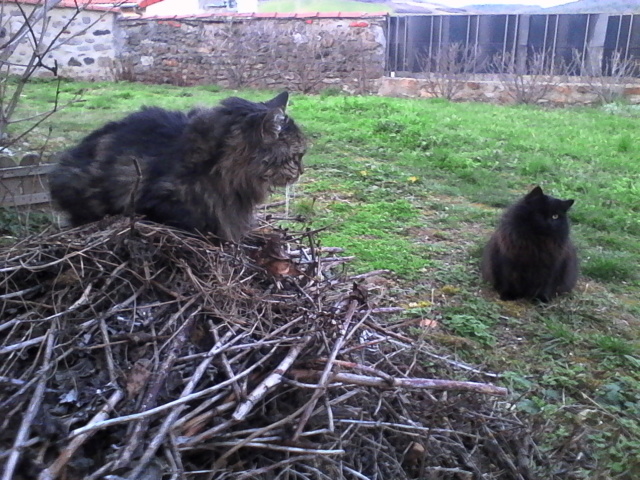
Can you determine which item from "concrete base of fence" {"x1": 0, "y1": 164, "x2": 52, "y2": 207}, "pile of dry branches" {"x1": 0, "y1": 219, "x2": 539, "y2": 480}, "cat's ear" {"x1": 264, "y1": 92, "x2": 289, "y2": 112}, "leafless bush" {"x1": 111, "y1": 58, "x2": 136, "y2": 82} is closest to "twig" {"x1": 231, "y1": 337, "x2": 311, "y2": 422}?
"pile of dry branches" {"x1": 0, "y1": 219, "x2": 539, "y2": 480}

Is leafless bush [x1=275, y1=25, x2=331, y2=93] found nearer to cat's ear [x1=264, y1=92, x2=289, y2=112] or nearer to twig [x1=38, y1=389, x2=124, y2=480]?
cat's ear [x1=264, y1=92, x2=289, y2=112]

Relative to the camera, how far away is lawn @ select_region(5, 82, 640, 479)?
341 centimetres

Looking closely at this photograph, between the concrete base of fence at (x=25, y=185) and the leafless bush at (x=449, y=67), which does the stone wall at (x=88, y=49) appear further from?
the concrete base of fence at (x=25, y=185)

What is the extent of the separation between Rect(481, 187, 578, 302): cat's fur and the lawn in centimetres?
12

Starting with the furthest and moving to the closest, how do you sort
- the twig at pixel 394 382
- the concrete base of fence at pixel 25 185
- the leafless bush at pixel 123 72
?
the leafless bush at pixel 123 72 → the concrete base of fence at pixel 25 185 → the twig at pixel 394 382

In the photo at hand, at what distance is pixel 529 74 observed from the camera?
1388 cm

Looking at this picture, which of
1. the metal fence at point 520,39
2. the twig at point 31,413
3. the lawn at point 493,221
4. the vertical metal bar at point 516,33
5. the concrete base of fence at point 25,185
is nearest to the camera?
the twig at point 31,413

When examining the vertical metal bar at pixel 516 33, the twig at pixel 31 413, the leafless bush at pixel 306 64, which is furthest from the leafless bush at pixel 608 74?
the twig at pixel 31 413

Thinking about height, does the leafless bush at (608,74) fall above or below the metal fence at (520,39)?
below

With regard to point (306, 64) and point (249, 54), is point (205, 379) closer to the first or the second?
point (306, 64)

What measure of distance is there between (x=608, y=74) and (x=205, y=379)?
1417cm

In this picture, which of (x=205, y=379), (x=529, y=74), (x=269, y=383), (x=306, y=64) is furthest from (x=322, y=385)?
(x=529, y=74)

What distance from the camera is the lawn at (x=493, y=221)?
3412 millimetres

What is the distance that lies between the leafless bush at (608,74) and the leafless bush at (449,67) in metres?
2.40
